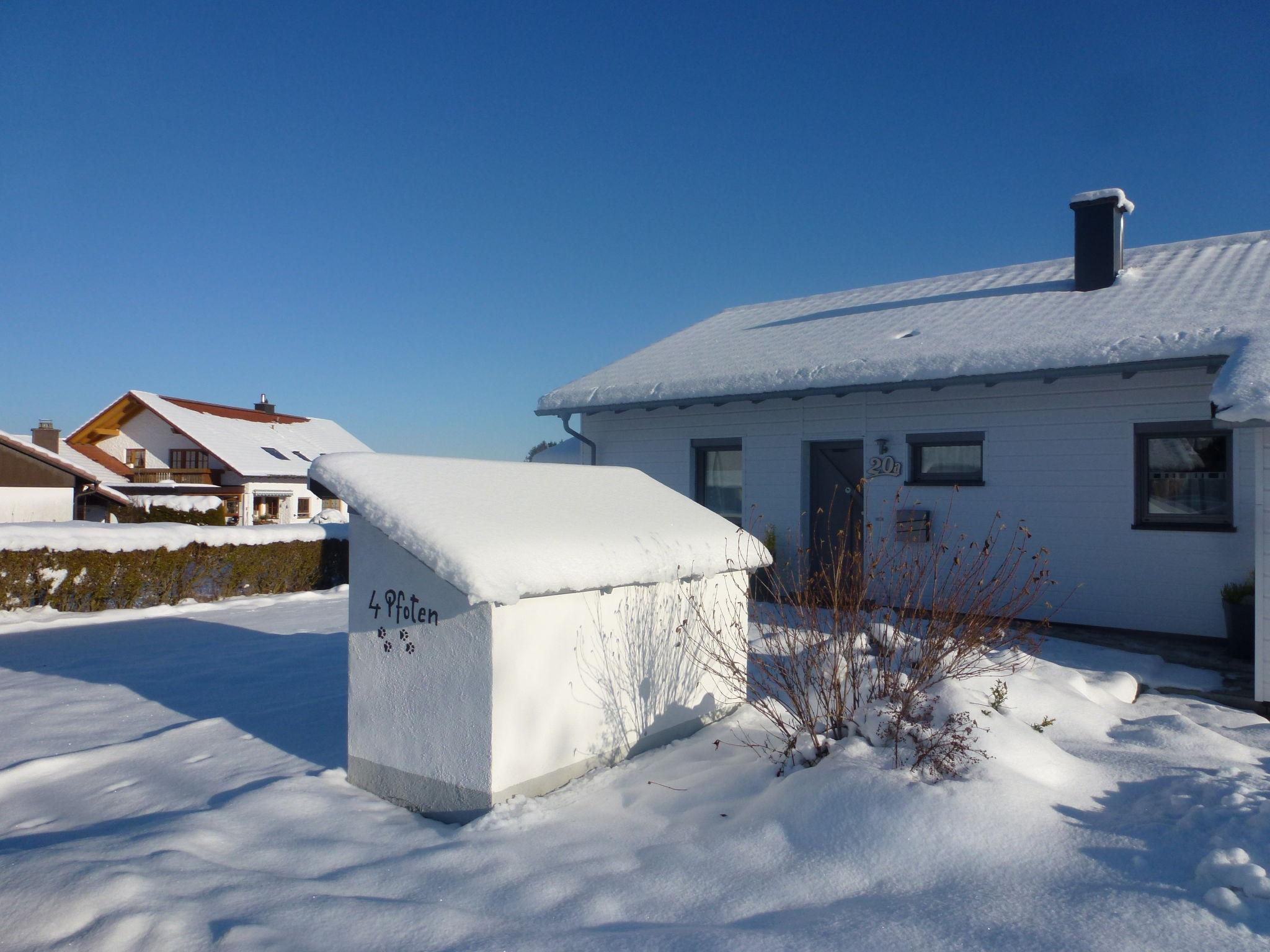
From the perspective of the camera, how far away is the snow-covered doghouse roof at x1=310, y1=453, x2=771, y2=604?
12.7ft

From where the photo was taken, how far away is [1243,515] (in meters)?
7.88

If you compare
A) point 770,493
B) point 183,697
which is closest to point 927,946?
point 183,697

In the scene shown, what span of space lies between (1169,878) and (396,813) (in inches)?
131

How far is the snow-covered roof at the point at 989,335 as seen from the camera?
25.8 feet

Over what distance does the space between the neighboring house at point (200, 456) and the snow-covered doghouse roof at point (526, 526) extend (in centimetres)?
2820

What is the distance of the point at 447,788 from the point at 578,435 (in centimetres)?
885

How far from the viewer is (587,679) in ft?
14.7

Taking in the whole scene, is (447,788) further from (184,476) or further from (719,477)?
(184,476)

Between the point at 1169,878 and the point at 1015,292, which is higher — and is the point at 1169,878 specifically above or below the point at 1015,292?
below

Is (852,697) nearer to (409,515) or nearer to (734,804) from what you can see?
(734,804)

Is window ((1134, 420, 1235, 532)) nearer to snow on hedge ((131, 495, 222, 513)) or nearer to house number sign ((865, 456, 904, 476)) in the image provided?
house number sign ((865, 456, 904, 476))

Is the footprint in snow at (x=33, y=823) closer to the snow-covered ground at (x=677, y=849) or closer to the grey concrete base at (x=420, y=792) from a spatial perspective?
the snow-covered ground at (x=677, y=849)

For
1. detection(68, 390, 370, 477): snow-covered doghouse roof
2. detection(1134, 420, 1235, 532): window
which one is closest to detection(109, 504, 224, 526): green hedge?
detection(68, 390, 370, 477): snow-covered doghouse roof

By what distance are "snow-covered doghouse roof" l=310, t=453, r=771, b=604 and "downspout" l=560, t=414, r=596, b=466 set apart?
6712 mm
